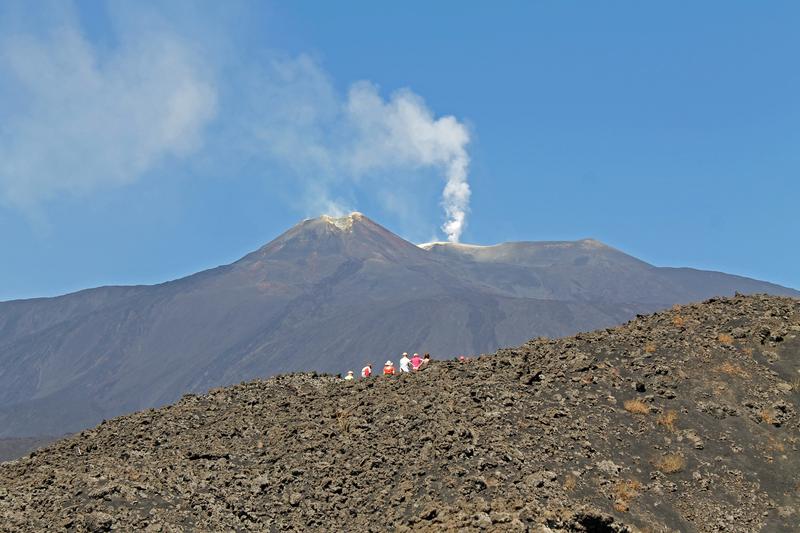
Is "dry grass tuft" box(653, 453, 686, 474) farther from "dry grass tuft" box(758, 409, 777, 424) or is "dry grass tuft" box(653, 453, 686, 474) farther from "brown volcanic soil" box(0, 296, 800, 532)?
"dry grass tuft" box(758, 409, 777, 424)

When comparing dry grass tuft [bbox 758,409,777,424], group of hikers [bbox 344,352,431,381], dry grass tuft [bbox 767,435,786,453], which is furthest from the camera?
group of hikers [bbox 344,352,431,381]

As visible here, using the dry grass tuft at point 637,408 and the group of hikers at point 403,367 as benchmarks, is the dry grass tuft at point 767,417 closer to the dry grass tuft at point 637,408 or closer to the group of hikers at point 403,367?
the dry grass tuft at point 637,408

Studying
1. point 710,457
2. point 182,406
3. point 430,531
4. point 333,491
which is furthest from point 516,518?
point 182,406

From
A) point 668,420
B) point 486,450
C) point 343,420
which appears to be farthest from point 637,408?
point 343,420

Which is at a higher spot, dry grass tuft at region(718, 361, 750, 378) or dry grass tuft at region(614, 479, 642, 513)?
dry grass tuft at region(718, 361, 750, 378)

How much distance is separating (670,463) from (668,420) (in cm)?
181

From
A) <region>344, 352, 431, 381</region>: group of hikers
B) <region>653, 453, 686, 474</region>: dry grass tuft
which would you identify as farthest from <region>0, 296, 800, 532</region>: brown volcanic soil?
<region>344, 352, 431, 381</region>: group of hikers

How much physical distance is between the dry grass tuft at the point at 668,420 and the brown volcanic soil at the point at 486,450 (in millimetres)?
45

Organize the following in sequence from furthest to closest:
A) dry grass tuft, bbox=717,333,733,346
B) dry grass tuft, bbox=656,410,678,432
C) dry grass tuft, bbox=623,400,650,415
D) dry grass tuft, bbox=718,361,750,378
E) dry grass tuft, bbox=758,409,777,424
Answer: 1. dry grass tuft, bbox=717,333,733,346
2. dry grass tuft, bbox=718,361,750,378
3. dry grass tuft, bbox=758,409,777,424
4. dry grass tuft, bbox=623,400,650,415
5. dry grass tuft, bbox=656,410,678,432

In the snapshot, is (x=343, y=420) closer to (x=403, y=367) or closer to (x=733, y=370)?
(x=403, y=367)

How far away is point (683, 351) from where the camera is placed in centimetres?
2777

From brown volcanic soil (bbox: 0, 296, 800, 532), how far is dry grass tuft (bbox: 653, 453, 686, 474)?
0.03m

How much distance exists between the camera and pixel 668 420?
80.1 feet

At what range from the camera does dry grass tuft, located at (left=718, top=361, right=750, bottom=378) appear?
2662 centimetres
